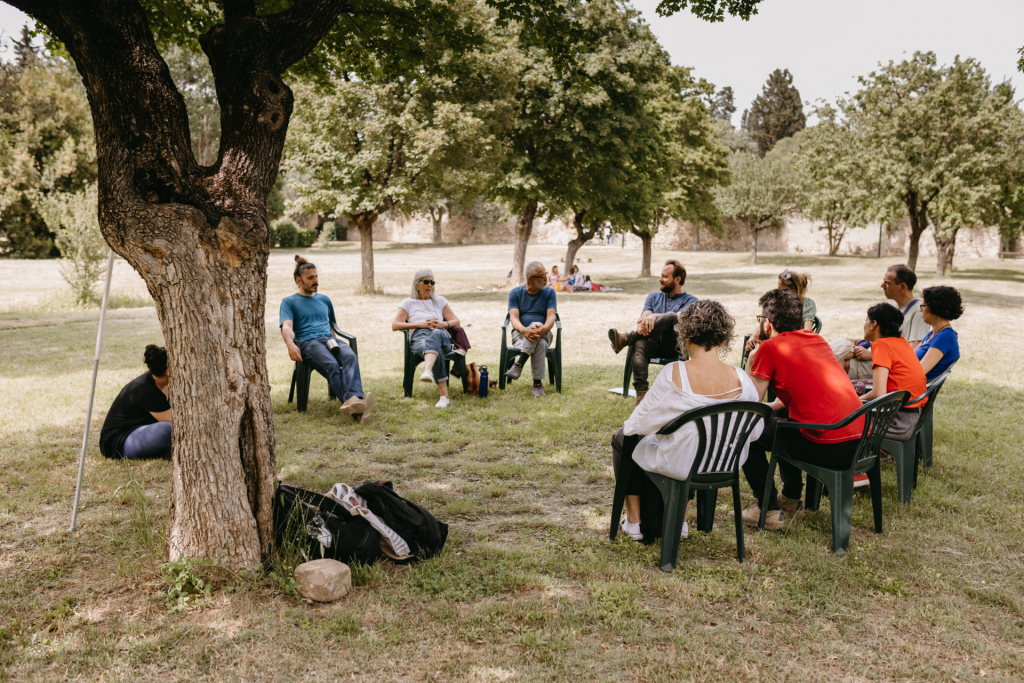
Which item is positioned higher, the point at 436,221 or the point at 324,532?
the point at 436,221

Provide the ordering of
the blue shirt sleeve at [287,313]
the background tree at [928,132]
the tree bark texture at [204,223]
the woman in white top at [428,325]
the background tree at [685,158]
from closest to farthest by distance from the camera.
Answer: the tree bark texture at [204,223]
the blue shirt sleeve at [287,313]
the woman in white top at [428,325]
the background tree at [928,132]
the background tree at [685,158]

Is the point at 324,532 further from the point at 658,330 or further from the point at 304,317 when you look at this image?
the point at 658,330

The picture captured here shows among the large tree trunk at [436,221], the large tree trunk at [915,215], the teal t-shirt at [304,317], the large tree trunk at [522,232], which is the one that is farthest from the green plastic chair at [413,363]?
the large tree trunk at [436,221]

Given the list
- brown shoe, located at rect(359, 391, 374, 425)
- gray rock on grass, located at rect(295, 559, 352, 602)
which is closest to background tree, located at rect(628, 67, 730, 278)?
brown shoe, located at rect(359, 391, 374, 425)

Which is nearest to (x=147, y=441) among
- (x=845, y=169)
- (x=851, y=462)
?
(x=851, y=462)

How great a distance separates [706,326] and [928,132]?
19.7 m

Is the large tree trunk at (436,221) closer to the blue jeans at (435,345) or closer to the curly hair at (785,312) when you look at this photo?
the blue jeans at (435,345)

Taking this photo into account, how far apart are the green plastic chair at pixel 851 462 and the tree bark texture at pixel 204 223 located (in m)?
2.57

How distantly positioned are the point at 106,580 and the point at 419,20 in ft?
13.4

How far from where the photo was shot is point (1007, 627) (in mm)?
2805

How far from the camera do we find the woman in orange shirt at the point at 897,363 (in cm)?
411

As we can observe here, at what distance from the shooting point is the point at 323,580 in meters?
2.93

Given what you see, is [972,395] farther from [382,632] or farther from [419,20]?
[382,632]

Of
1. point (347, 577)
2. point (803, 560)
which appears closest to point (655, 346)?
point (803, 560)
